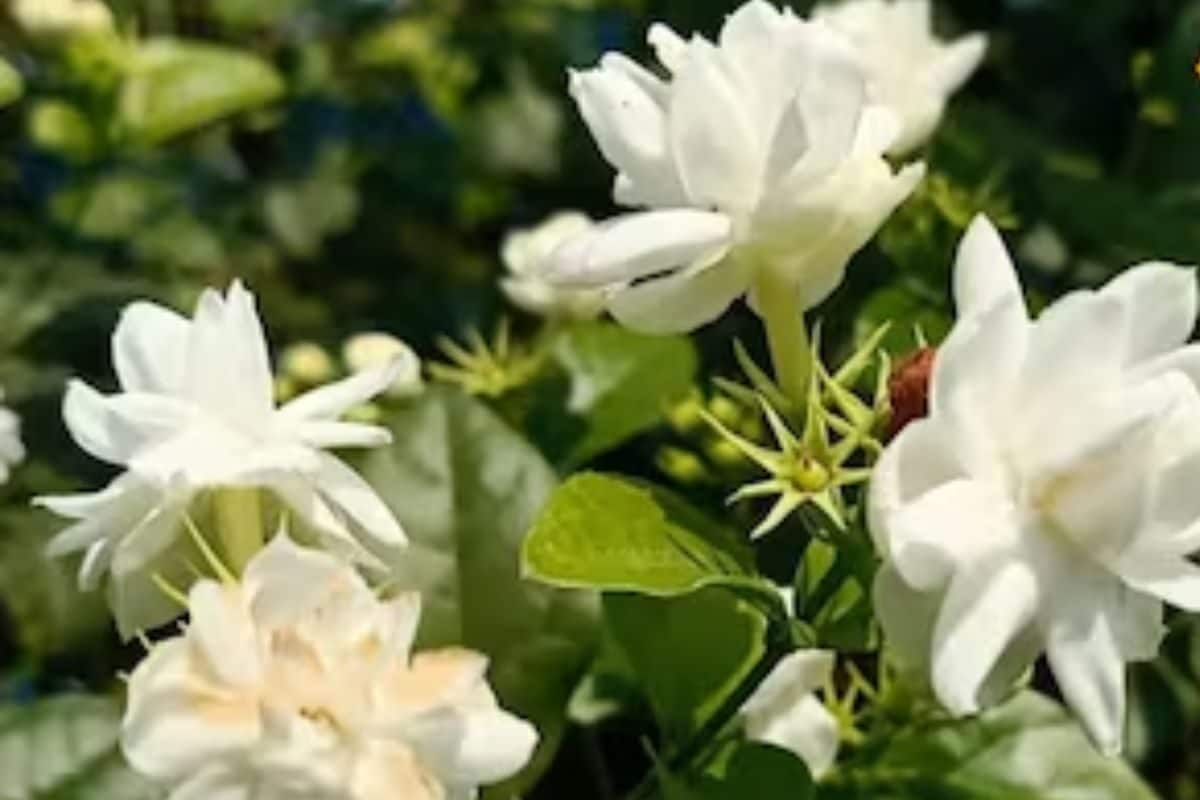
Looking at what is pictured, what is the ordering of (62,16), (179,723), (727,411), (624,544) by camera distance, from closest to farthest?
(179,723)
(624,544)
(727,411)
(62,16)

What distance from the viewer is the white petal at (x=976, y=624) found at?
644 millimetres

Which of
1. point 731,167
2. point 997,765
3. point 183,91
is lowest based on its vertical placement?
point 997,765

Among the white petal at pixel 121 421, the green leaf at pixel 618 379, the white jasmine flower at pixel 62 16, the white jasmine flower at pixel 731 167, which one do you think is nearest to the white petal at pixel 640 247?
the white jasmine flower at pixel 731 167

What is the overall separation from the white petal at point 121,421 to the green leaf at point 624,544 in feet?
0.31

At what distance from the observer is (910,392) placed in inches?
27.2

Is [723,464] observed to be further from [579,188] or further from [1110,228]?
→ [579,188]

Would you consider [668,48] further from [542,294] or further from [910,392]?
[542,294]

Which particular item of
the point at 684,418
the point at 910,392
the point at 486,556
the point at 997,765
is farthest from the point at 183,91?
the point at 910,392

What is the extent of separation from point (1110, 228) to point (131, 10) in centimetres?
46

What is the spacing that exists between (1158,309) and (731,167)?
118 mm

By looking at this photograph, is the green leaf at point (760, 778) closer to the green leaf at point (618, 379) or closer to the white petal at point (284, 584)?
the white petal at point (284, 584)

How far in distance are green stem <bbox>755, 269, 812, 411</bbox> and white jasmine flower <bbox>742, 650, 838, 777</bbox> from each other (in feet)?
0.24

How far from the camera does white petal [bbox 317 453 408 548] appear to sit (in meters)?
0.71

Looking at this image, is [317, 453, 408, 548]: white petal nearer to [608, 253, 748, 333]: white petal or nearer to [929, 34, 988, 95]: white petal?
[608, 253, 748, 333]: white petal
